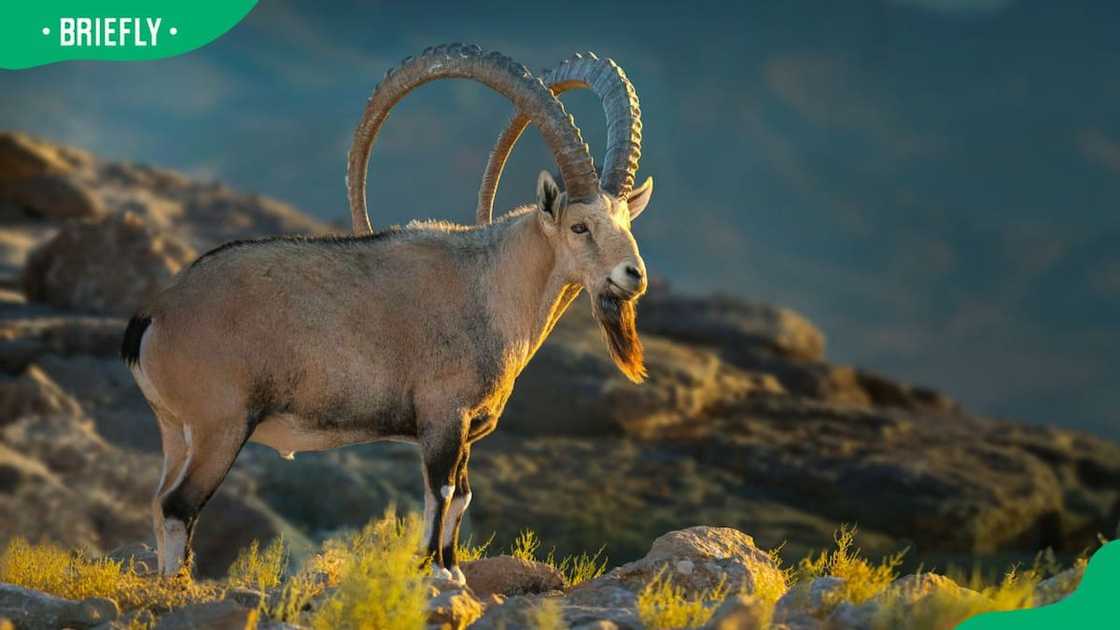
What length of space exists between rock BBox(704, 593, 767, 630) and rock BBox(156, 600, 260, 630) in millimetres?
2734

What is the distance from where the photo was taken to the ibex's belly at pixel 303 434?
902 centimetres

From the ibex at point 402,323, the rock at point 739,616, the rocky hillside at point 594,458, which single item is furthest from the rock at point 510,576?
the rocky hillside at point 594,458

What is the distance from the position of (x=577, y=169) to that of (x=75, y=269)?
20.6 metres

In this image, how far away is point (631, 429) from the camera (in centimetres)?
2736

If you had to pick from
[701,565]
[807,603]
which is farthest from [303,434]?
[807,603]

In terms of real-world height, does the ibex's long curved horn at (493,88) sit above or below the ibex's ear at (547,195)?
above

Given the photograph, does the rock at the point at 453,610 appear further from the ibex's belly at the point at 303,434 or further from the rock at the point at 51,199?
the rock at the point at 51,199

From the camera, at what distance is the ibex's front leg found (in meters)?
9.02

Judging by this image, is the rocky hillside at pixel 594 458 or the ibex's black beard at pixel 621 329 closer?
the ibex's black beard at pixel 621 329

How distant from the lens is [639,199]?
33.4 ft

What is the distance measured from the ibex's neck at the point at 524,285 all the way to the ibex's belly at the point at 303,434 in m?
1.18

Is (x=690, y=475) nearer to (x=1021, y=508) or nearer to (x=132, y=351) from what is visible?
(x=1021, y=508)

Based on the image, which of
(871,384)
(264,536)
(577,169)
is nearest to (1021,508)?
(871,384)

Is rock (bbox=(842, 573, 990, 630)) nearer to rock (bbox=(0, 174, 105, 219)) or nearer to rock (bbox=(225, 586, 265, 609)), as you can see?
rock (bbox=(225, 586, 265, 609))
